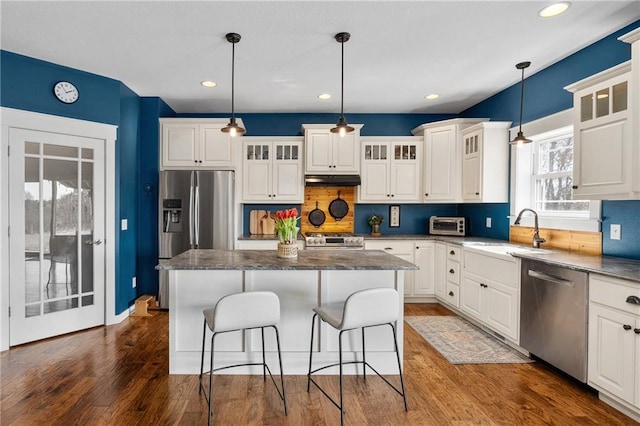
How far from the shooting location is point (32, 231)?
3.15 metres

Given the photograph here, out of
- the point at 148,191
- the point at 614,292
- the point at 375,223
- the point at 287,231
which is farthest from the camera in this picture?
the point at 375,223

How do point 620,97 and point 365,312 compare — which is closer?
point 365,312

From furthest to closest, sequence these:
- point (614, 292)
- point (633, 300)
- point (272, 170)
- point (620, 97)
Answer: point (272, 170) < point (620, 97) < point (614, 292) < point (633, 300)

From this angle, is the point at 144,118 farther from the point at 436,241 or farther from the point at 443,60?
the point at 436,241

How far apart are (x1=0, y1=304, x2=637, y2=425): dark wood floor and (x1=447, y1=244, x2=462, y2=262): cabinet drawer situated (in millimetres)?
1387

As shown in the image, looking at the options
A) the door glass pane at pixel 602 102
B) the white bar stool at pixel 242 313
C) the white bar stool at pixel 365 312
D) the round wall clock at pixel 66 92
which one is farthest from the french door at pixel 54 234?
the door glass pane at pixel 602 102

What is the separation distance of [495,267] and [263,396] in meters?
2.35

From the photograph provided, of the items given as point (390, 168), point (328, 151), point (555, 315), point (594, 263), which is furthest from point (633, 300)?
point (328, 151)

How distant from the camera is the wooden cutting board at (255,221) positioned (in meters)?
4.88

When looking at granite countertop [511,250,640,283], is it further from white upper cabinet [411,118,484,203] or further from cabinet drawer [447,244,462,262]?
white upper cabinet [411,118,484,203]

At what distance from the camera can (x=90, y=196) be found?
139 inches

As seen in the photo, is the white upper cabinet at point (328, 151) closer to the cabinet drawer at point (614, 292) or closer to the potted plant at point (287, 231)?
the potted plant at point (287, 231)

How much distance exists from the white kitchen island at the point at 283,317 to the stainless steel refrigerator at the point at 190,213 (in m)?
1.55

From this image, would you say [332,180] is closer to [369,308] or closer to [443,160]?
[443,160]
